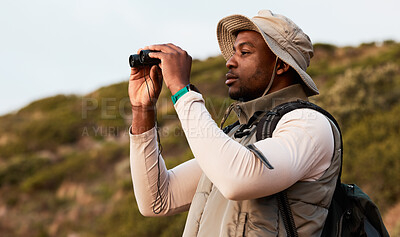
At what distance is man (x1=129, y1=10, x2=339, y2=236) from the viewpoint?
145 cm

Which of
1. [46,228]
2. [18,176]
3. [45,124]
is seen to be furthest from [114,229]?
[45,124]

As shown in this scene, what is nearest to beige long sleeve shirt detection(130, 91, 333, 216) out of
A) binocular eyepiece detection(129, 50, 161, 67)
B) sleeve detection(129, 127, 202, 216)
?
binocular eyepiece detection(129, 50, 161, 67)

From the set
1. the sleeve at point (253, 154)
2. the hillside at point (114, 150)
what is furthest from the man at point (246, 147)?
the hillside at point (114, 150)

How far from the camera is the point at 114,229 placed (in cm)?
1063

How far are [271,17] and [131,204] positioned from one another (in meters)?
9.53

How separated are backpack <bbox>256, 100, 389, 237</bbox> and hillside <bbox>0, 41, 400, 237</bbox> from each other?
14.4ft

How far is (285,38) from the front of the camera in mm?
1889

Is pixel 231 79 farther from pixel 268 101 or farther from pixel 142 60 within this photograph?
pixel 142 60

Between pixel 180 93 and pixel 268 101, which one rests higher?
pixel 180 93

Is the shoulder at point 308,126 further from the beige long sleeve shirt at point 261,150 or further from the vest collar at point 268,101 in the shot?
the vest collar at point 268,101

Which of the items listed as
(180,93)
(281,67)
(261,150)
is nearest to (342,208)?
(261,150)

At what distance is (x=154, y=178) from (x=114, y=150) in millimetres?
15774

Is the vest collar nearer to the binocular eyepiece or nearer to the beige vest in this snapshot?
the beige vest

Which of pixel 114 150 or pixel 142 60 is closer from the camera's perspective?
pixel 142 60
